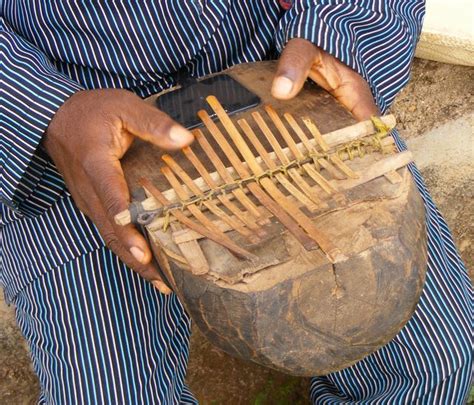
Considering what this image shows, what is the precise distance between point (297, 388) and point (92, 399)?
79 cm

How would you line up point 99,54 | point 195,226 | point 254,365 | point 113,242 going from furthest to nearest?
1. point 254,365
2. point 99,54
3. point 113,242
4. point 195,226

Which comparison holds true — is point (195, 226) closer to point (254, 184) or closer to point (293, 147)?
point (254, 184)

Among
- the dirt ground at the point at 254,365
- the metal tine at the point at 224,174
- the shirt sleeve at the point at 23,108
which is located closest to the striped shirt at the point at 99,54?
the shirt sleeve at the point at 23,108

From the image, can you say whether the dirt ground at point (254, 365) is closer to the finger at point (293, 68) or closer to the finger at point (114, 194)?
the finger at point (293, 68)

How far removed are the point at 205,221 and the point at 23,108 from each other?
0.44 meters

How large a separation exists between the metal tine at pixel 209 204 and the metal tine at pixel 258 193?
52 mm

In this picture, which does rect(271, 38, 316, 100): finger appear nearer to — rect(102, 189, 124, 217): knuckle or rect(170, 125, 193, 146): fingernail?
rect(170, 125, 193, 146): fingernail

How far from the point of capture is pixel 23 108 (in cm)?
135

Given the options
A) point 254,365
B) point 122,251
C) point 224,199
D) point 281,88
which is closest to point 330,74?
point 281,88

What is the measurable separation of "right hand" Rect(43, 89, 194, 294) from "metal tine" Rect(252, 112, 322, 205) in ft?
0.43

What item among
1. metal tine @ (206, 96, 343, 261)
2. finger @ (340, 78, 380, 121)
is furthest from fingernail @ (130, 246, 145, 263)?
finger @ (340, 78, 380, 121)

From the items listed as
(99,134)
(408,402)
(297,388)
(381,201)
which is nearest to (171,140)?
(99,134)

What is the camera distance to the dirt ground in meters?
2.12

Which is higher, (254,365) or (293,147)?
(293,147)
